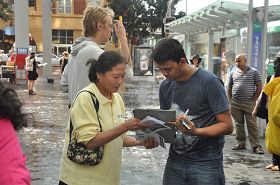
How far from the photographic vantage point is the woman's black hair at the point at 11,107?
1763 millimetres

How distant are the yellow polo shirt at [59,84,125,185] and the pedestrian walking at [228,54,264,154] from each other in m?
5.59

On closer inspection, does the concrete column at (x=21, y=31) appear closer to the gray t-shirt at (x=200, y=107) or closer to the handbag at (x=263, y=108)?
the handbag at (x=263, y=108)

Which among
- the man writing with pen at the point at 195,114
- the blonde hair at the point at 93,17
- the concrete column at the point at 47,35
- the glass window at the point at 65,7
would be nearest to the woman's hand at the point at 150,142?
the man writing with pen at the point at 195,114

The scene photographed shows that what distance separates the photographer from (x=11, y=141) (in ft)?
5.59

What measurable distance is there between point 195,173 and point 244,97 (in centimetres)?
546

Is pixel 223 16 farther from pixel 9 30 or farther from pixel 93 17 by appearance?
pixel 9 30

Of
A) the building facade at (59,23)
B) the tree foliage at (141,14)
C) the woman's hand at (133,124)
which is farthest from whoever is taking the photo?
the building facade at (59,23)

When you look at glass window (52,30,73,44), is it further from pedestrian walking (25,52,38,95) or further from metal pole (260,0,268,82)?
metal pole (260,0,268,82)

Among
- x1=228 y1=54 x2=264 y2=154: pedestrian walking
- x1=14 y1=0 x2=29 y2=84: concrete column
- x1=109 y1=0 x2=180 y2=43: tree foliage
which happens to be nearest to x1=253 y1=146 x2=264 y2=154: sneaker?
x1=228 y1=54 x2=264 y2=154: pedestrian walking

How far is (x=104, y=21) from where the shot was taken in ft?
12.1

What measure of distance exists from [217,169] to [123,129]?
0.79 meters

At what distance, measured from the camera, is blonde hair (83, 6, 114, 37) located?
369 cm

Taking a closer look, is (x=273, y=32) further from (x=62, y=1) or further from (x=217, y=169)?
(x=62, y=1)

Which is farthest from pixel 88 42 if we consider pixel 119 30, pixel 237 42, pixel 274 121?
pixel 237 42
